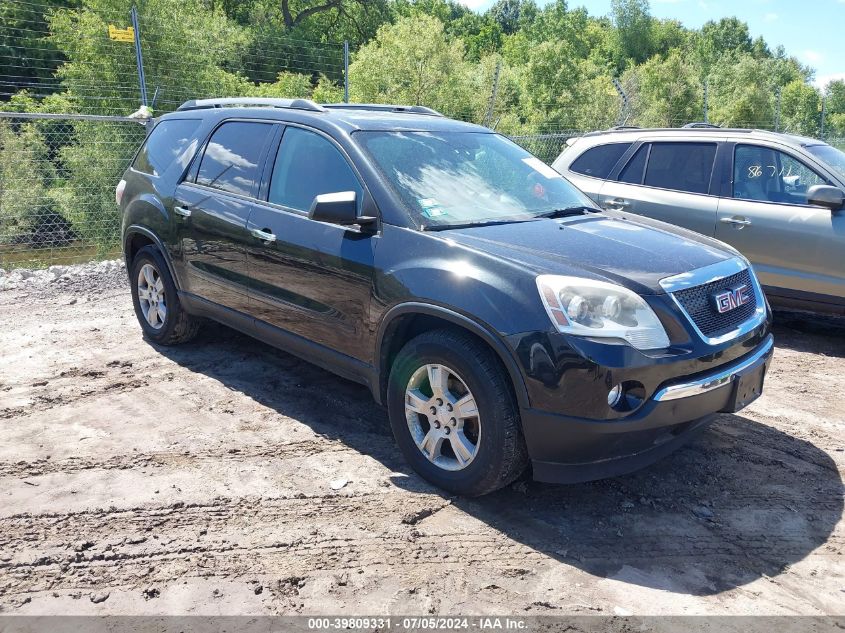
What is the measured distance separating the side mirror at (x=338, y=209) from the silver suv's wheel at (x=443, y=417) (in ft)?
2.93

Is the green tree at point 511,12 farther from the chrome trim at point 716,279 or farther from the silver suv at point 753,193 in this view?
the chrome trim at point 716,279

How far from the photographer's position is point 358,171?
3982mm

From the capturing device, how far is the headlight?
309 centimetres

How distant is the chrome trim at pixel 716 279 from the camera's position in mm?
3277

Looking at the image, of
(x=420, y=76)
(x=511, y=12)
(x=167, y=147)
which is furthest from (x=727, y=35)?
(x=167, y=147)

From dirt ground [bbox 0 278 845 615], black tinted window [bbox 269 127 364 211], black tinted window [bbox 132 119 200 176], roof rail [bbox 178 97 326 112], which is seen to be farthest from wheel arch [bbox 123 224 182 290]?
black tinted window [bbox 269 127 364 211]

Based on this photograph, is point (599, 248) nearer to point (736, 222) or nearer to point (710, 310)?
point (710, 310)

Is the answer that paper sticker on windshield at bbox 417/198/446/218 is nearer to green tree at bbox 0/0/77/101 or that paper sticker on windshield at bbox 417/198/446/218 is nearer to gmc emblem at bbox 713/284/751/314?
gmc emblem at bbox 713/284/751/314

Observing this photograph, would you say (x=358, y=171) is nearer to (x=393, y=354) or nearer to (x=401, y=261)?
(x=401, y=261)

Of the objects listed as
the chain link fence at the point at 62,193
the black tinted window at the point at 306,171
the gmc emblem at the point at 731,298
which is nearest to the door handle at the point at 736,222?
the gmc emblem at the point at 731,298

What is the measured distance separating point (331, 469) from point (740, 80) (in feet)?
116

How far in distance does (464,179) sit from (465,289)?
3.55 ft

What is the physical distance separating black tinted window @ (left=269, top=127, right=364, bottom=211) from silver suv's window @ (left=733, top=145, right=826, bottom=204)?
4108 millimetres

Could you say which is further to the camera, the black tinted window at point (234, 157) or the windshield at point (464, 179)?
the black tinted window at point (234, 157)
